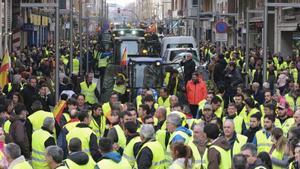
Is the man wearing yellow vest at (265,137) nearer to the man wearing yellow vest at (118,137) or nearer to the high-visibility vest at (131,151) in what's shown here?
the high-visibility vest at (131,151)

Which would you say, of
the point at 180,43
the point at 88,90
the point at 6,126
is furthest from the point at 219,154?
the point at 180,43

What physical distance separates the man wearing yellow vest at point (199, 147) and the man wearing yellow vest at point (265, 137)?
1.23 m

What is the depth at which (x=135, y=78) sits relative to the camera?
25.5 m

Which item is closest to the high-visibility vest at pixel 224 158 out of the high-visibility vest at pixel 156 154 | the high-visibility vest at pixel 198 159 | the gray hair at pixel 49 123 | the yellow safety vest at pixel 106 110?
the high-visibility vest at pixel 198 159

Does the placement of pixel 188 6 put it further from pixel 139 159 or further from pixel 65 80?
pixel 139 159

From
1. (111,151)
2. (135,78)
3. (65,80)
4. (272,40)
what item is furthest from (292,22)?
(111,151)

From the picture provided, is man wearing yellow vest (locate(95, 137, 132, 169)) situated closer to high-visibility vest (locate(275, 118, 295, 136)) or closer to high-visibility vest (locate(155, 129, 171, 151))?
high-visibility vest (locate(155, 129, 171, 151))

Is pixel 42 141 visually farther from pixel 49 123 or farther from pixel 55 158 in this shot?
pixel 55 158

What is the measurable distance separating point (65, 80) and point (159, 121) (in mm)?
8743

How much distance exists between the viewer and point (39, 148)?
1245cm

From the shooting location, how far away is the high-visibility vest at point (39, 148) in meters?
12.4

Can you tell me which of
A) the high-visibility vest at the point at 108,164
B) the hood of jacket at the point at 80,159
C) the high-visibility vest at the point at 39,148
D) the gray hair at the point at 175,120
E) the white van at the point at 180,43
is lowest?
the high-visibility vest at the point at 39,148

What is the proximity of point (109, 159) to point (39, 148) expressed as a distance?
110 inches

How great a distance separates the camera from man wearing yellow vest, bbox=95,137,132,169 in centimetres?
984
